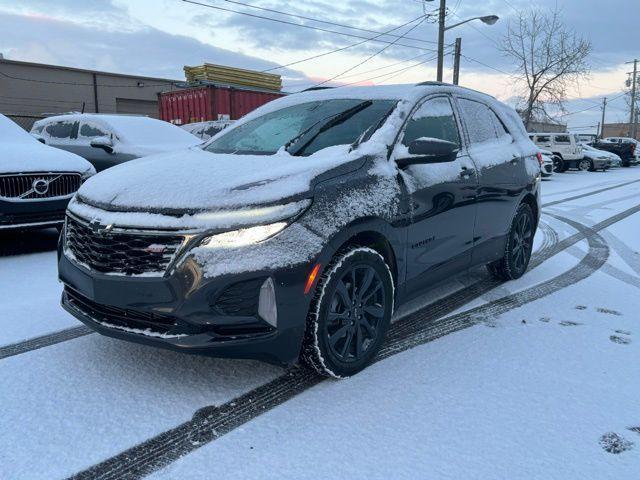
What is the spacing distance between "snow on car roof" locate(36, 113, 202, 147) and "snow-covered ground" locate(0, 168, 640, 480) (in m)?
4.90

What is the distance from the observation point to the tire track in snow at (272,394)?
2207 mm

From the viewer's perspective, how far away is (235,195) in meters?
2.59

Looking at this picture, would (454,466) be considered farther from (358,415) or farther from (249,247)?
(249,247)

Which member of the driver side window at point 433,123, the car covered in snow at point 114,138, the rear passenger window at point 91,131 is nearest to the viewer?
the driver side window at point 433,123

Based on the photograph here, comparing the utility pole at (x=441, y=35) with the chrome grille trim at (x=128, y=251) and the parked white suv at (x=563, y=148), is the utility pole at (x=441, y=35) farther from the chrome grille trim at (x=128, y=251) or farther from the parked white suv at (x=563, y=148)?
the chrome grille trim at (x=128, y=251)

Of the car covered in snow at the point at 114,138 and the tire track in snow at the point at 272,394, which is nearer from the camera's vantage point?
the tire track in snow at the point at 272,394

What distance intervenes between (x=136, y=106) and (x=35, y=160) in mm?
34173

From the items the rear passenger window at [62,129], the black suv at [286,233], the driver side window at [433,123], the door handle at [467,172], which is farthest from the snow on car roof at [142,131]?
the door handle at [467,172]

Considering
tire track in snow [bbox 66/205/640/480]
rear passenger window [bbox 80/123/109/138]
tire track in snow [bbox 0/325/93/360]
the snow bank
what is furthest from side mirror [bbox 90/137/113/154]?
tire track in snow [bbox 66/205/640/480]

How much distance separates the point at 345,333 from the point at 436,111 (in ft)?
5.97

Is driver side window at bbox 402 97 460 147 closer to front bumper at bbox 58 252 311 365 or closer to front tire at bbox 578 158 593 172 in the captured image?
front bumper at bbox 58 252 311 365

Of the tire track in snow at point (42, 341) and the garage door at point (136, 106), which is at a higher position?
the garage door at point (136, 106)

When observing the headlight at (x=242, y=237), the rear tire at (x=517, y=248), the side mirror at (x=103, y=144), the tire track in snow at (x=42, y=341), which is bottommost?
the tire track in snow at (x=42, y=341)

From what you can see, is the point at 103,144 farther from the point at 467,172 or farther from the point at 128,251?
the point at 128,251
